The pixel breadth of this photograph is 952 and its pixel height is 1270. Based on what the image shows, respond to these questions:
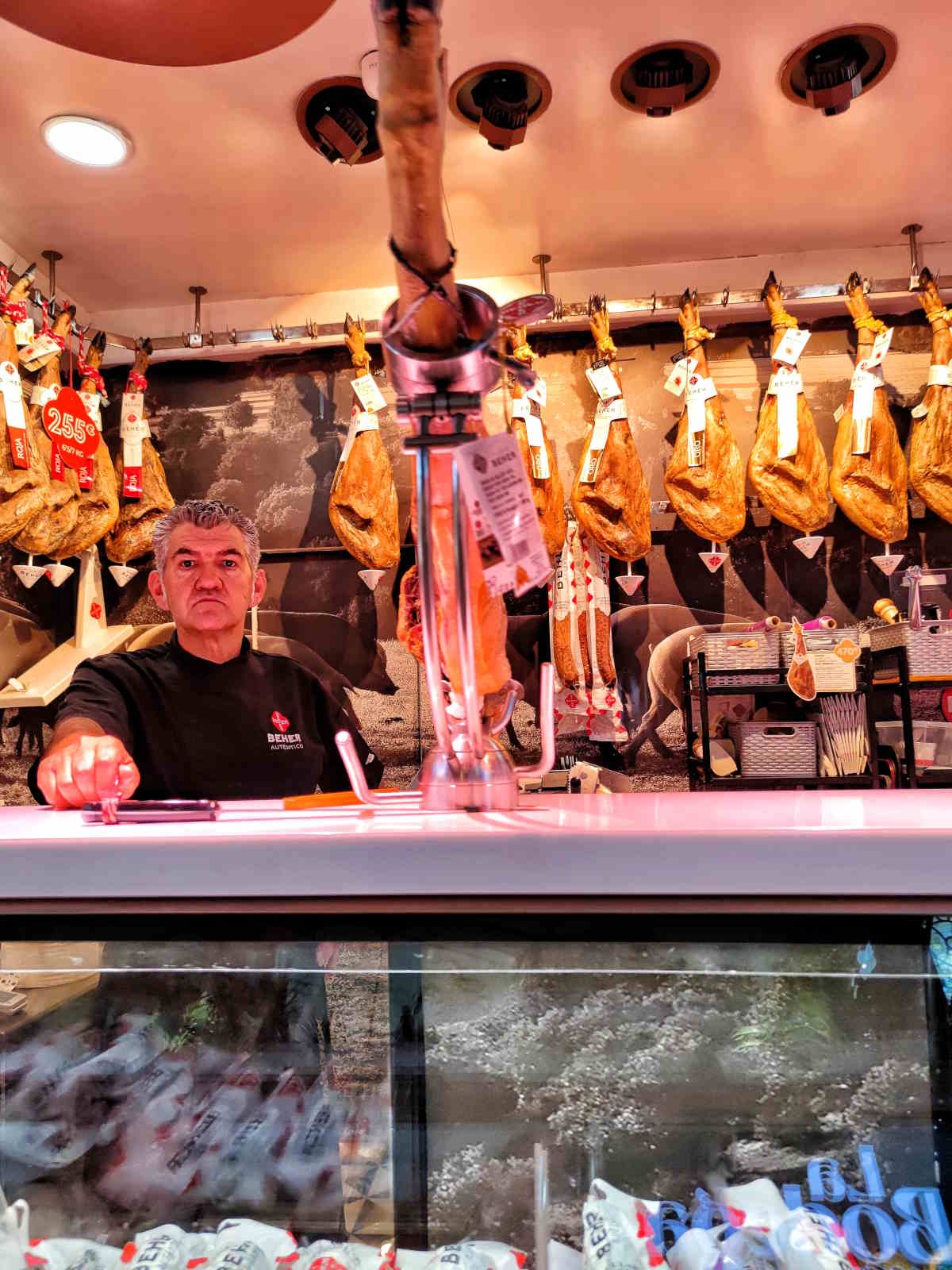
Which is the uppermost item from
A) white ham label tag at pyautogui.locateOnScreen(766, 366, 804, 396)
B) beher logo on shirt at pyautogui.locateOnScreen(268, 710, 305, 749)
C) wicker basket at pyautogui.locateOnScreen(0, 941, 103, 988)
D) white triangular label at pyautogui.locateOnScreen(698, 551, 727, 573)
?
white ham label tag at pyautogui.locateOnScreen(766, 366, 804, 396)

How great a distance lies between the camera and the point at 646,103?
10.8 feet

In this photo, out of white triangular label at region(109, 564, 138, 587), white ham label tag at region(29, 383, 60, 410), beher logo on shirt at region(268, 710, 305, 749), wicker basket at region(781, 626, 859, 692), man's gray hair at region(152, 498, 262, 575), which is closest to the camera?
beher logo on shirt at region(268, 710, 305, 749)

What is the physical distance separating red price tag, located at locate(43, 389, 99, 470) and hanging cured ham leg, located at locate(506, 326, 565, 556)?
6.33 ft

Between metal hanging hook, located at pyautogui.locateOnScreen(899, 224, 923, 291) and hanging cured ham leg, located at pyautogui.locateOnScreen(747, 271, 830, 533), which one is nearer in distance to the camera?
hanging cured ham leg, located at pyautogui.locateOnScreen(747, 271, 830, 533)

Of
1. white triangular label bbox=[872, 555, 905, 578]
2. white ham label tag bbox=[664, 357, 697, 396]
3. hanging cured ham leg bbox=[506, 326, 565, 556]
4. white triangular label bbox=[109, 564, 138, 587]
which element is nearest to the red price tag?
white triangular label bbox=[109, 564, 138, 587]

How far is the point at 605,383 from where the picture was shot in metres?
4.25

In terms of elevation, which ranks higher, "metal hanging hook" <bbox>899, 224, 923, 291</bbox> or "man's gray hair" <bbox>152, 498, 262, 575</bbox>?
"metal hanging hook" <bbox>899, 224, 923, 291</bbox>

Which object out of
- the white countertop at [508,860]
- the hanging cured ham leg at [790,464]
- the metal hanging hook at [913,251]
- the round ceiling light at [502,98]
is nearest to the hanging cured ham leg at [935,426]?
the metal hanging hook at [913,251]

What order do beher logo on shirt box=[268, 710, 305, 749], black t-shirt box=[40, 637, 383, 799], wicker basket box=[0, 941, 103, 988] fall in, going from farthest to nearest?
beher logo on shirt box=[268, 710, 305, 749]
black t-shirt box=[40, 637, 383, 799]
wicker basket box=[0, 941, 103, 988]

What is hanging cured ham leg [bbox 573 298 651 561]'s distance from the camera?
13.8 feet

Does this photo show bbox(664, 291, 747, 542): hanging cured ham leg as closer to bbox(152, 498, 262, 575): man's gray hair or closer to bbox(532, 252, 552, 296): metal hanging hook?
bbox(532, 252, 552, 296): metal hanging hook

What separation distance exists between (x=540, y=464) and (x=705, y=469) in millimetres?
754

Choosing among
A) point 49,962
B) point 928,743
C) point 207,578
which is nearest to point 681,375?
point 928,743

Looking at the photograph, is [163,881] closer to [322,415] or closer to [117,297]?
[322,415]
